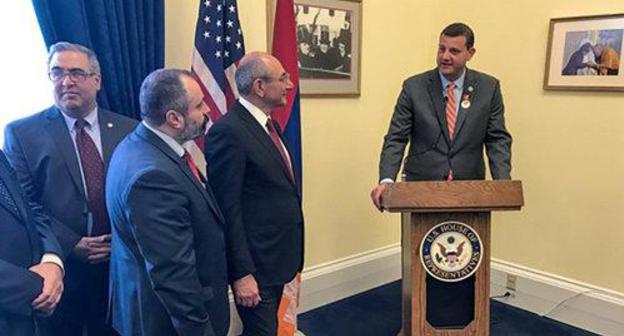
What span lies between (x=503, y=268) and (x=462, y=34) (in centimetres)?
171

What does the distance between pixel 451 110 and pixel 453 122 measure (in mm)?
67

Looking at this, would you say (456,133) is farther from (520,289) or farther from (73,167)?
(73,167)

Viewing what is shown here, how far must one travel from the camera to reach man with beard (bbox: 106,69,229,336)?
1.42m

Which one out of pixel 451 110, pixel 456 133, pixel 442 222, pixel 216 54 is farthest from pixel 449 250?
pixel 216 54

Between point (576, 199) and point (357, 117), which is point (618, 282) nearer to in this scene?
point (576, 199)

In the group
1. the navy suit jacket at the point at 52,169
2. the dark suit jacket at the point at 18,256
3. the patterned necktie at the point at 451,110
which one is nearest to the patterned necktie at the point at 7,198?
the dark suit jacket at the point at 18,256

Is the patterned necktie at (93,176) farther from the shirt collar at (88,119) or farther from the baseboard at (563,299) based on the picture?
the baseboard at (563,299)

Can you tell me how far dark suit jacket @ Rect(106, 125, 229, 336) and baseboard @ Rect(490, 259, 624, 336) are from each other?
2269 mm

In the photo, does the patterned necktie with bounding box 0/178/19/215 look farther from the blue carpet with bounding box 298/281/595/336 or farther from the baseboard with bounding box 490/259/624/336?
the baseboard with bounding box 490/259/624/336

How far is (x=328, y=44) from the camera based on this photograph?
3.07 m

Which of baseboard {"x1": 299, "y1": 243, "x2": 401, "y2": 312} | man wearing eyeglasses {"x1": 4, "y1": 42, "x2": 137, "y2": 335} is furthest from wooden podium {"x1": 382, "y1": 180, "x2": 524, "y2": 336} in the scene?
man wearing eyeglasses {"x1": 4, "y1": 42, "x2": 137, "y2": 335}

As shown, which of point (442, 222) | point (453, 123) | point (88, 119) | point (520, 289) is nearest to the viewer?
point (88, 119)

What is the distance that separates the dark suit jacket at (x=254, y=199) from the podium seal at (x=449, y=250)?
0.58m

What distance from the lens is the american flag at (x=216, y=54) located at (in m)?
2.35
